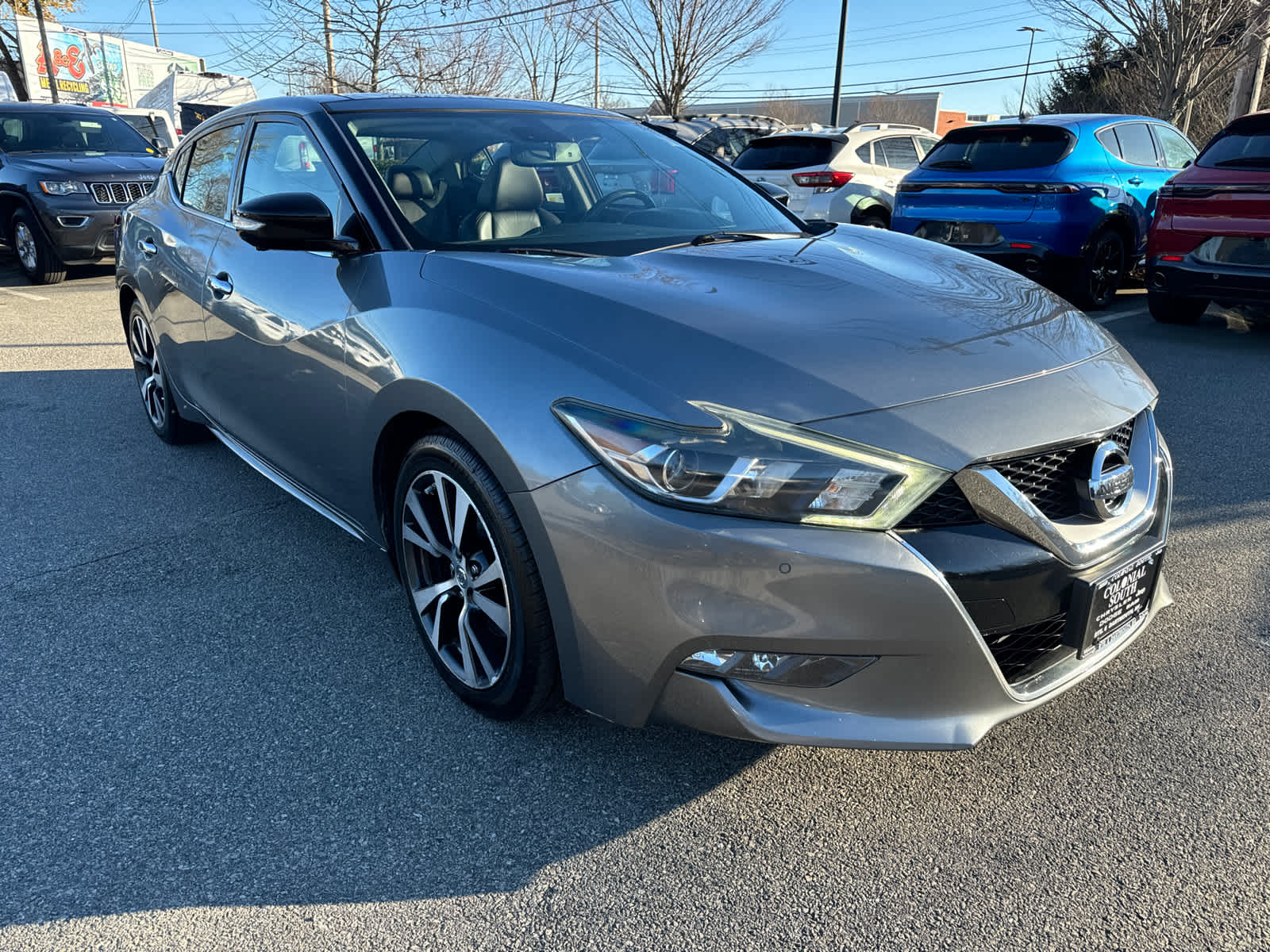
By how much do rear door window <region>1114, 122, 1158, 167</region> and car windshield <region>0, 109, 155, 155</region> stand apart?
1021 cm

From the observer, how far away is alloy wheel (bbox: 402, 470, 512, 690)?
2400mm

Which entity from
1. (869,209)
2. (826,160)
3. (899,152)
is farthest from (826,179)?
(899,152)

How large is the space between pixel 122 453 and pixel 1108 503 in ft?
14.5

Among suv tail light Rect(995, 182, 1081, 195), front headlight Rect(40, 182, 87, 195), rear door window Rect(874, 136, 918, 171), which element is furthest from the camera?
rear door window Rect(874, 136, 918, 171)

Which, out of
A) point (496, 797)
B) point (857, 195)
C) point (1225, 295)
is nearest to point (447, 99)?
point (496, 797)

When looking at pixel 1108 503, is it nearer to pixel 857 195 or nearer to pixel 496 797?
pixel 496 797

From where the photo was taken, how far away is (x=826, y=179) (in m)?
10.2

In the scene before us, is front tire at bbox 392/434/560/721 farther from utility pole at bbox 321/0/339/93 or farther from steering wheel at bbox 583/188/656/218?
utility pole at bbox 321/0/339/93

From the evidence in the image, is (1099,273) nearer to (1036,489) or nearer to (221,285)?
(1036,489)

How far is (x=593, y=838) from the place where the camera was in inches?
84.7

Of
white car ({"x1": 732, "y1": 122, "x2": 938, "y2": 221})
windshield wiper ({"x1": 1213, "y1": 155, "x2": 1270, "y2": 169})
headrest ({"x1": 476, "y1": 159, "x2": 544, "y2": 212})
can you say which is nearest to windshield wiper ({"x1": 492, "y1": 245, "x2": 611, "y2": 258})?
headrest ({"x1": 476, "y1": 159, "x2": 544, "y2": 212})

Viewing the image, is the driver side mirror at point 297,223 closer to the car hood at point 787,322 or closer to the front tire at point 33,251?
the car hood at point 787,322

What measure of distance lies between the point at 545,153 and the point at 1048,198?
5643mm

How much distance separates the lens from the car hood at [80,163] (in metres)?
9.76
